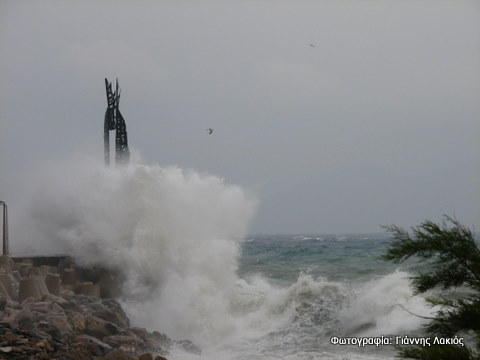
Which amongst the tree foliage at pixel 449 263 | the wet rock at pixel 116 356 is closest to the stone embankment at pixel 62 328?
the wet rock at pixel 116 356

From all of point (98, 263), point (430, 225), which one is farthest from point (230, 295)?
point (430, 225)

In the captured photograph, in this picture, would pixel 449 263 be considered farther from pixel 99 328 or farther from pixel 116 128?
pixel 116 128

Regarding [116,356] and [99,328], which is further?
[99,328]

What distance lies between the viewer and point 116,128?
18.9m

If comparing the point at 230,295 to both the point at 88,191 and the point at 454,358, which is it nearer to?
the point at 88,191

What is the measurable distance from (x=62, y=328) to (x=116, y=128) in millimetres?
11392

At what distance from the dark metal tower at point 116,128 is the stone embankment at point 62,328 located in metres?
6.48

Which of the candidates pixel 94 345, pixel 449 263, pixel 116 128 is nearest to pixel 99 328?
pixel 94 345

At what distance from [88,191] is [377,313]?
8.68 metres

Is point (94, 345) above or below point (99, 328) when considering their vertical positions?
below

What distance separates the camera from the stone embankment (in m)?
7.32

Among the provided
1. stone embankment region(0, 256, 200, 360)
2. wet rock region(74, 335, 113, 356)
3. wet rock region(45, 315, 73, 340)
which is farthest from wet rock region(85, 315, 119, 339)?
wet rock region(74, 335, 113, 356)

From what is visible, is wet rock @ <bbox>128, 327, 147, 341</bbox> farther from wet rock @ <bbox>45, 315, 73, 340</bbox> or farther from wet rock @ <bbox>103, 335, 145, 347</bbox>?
wet rock @ <bbox>45, 315, 73, 340</bbox>

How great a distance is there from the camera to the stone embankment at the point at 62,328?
24.0 ft
